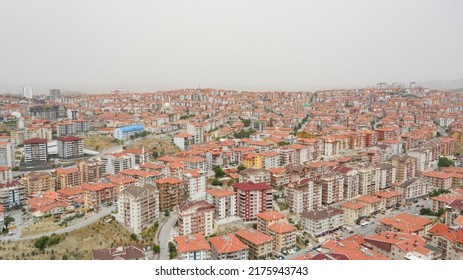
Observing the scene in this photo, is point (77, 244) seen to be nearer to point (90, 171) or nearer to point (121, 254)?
point (121, 254)

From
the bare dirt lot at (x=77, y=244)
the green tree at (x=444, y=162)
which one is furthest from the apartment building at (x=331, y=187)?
the bare dirt lot at (x=77, y=244)

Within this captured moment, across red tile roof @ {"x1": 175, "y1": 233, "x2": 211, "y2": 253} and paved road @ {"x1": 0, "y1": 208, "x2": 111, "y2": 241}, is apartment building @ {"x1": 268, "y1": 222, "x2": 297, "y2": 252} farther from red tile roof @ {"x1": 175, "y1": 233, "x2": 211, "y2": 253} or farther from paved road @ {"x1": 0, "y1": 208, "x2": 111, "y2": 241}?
paved road @ {"x1": 0, "y1": 208, "x2": 111, "y2": 241}

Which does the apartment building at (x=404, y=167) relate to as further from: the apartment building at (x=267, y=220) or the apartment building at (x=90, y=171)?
the apartment building at (x=90, y=171)

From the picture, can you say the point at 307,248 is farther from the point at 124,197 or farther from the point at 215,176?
the point at 215,176

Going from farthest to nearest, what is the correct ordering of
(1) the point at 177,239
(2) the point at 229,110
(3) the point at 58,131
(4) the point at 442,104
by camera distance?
(2) the point at 229,110, (4) the point at 442,104, (3) the point at 58,131, (1) the point at 177,239

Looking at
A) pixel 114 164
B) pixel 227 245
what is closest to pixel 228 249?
pixel 227 245
